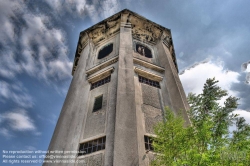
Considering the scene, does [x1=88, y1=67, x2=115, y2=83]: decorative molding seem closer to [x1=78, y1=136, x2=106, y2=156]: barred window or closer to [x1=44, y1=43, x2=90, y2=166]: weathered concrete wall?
[x1=44, y1=43, x2=90, y2=166]: weathered concrete wall

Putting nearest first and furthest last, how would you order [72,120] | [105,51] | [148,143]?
[148,143] < [72,120] < [105,51]

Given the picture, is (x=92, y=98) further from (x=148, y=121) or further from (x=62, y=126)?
(x=148, y=121)

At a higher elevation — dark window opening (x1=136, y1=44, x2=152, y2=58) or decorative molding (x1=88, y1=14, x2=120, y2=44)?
decorative molding (x1=88, y1=14, x2=120, y2=44)

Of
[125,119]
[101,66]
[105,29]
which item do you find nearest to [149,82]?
[101,66]

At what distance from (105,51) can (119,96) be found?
657cm

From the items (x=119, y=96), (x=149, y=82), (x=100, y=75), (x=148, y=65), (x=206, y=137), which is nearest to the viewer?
(x=206, y=137)

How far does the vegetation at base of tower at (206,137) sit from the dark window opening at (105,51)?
8342 millimetres

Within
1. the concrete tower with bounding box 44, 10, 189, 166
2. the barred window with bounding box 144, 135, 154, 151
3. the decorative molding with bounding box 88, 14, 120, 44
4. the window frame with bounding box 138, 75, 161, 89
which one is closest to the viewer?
the concrete tower with bounding box 44, 10, 189, 166

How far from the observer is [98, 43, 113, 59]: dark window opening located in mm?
13800

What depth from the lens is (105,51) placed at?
1418 centimetres

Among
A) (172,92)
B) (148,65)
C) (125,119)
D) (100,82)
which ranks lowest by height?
(125,119)

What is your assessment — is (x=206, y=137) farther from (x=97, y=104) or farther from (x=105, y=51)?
(x=105, y=51)

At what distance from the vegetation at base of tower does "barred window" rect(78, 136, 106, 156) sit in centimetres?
272

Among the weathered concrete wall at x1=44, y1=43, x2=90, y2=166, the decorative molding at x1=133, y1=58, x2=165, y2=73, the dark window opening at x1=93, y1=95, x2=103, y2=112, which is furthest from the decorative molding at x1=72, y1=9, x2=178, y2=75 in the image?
the dark window opening at x1=93, y1=95, x2=103, y2=112
